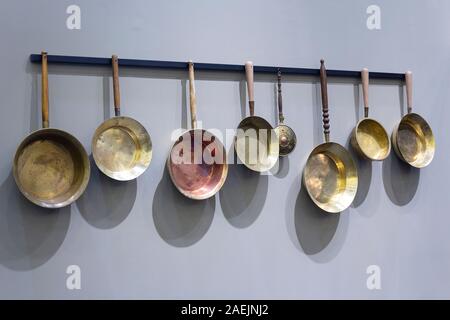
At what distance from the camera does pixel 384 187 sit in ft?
6.75

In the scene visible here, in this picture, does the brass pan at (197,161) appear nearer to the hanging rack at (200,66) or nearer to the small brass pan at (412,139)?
the hanging rack at (200,66)

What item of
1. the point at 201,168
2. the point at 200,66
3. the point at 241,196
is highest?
the point at 200,66

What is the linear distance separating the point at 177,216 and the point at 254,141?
1.25 feet

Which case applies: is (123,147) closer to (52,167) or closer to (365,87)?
(52,167)

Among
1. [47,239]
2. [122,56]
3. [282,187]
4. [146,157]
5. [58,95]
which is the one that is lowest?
[47,239]

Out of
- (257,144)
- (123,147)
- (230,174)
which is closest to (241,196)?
(230,174)

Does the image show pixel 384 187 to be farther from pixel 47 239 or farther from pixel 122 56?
pixel 47 239

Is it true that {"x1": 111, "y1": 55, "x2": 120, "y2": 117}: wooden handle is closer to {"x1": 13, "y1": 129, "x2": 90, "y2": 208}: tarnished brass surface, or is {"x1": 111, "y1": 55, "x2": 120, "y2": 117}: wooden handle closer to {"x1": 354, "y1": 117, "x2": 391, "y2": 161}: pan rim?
{"x1": 13, "y1": 129, "x2": 90, "y2": 208}: tarnished brass surface

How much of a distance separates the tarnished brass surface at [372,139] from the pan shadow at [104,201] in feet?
2.84

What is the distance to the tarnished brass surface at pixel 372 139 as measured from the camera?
2029 millimetres

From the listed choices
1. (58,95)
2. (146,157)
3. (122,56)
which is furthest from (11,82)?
(146,157)

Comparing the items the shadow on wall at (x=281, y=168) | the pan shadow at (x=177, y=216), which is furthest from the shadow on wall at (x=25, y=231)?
the shadow on wall at (x=281, y=168)

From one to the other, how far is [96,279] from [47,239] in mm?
203

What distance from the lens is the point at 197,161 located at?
1856 mm
